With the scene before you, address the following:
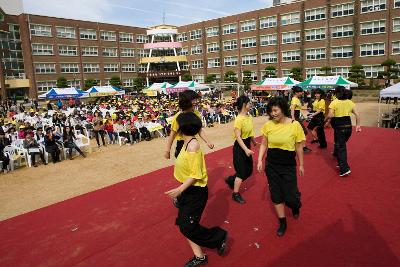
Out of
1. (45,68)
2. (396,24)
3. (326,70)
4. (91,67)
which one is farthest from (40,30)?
(396,24)

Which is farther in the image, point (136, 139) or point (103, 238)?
point (136, 139)

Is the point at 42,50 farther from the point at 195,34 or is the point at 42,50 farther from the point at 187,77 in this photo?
the point at 195,34

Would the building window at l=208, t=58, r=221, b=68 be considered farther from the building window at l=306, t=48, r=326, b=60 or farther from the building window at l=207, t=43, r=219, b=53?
the building window at l=306, t=48, r=326, b=60

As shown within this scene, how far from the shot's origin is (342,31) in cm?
4250

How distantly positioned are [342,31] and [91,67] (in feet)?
138

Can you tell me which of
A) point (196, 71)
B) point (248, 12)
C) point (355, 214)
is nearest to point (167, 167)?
point (355, 214)

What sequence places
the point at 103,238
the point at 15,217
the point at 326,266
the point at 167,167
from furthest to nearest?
the point at 167,167 < the point at 15,217 < the point at 103,238 < the point at 326,266

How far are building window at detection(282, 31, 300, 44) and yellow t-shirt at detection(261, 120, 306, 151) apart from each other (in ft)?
154

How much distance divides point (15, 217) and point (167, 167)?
4077mm

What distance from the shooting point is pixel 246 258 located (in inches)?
157

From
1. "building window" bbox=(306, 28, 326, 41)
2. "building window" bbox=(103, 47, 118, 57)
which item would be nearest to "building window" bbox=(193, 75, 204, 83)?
"building window" bbox=(103, 47, 118, 57)

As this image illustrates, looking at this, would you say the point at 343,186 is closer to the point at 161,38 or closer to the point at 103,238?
the point at 103,238

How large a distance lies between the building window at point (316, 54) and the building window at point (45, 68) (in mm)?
41453

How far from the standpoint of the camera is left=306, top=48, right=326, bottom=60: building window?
44.3 meters
